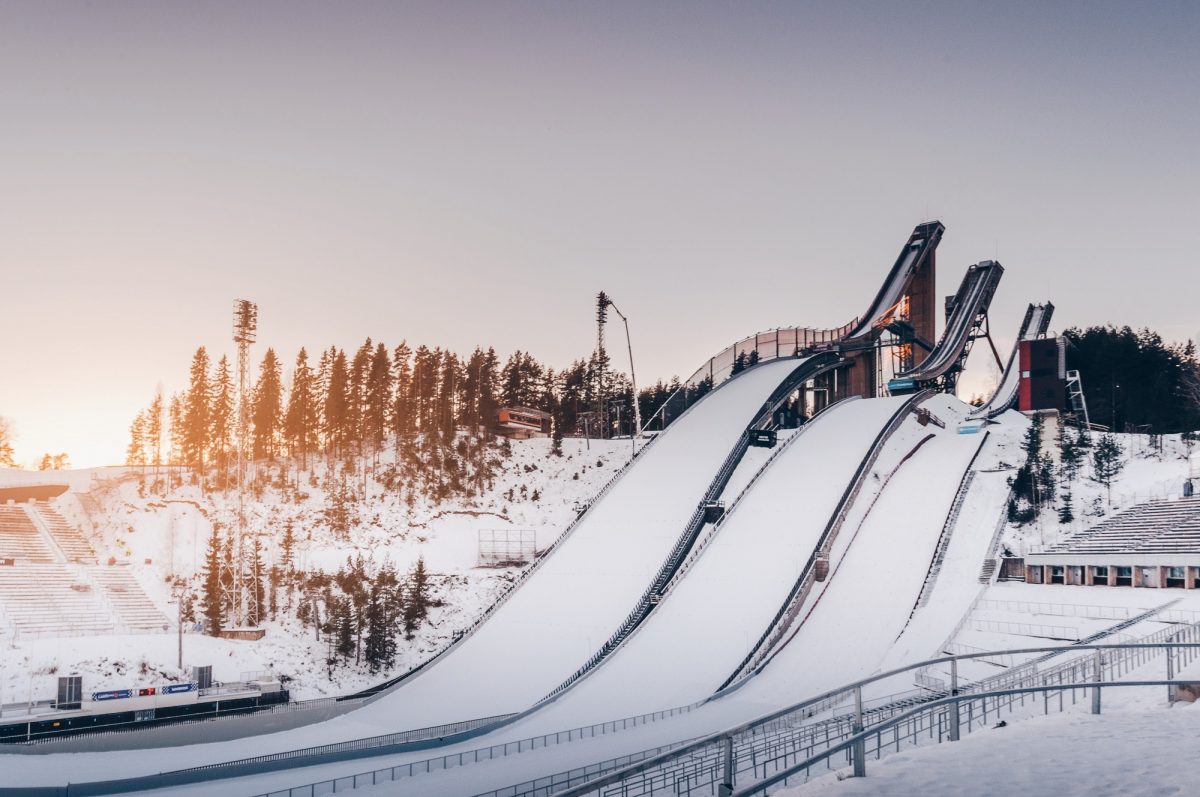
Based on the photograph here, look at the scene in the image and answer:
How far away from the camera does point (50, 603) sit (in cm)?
3625

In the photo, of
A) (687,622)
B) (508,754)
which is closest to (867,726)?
(508,754)

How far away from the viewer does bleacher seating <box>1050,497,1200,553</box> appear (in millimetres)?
24453

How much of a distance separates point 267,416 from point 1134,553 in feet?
168

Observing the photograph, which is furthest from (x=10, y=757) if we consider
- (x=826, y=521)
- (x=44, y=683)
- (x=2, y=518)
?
(x=2, y=518)

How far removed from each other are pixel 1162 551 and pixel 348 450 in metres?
44.2

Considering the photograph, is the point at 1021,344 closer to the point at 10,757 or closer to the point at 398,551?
the point at 398,551

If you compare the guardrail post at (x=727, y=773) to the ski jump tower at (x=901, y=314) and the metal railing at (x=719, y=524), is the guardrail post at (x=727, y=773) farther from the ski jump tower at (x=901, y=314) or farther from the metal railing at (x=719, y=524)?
the ski jump tower at (x=901, y=314)

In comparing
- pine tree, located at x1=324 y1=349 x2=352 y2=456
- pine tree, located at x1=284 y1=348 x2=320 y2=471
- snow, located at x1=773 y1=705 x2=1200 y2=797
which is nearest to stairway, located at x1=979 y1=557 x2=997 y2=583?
snow, located at x1=773 y1=705 x2=1200 y2=797

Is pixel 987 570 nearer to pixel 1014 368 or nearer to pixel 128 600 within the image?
pixel 1014 368

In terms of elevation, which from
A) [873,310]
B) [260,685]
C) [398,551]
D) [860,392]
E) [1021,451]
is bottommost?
[260,685]

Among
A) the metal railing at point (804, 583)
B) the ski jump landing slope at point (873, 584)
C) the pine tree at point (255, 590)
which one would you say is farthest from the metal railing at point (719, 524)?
the pine tree at point (255, 590)

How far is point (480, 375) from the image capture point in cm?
6303

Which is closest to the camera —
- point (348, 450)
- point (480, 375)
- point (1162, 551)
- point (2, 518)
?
point (1162, 551)

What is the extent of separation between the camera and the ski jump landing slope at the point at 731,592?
21.7 m
